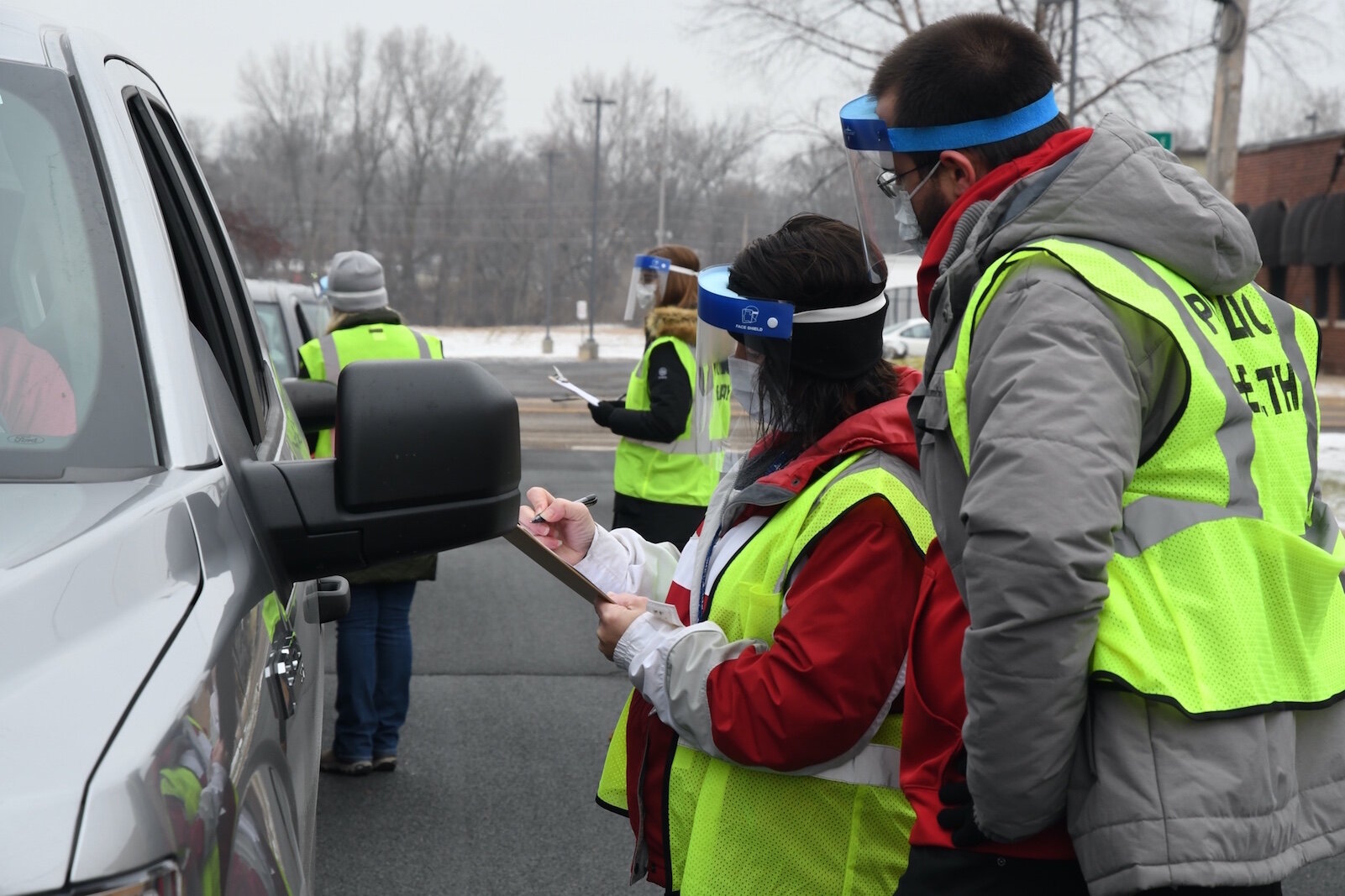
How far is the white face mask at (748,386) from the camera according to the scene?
8.57 ft

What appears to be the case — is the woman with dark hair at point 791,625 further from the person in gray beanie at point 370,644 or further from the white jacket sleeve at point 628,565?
the person in gray beanie at point 370,644

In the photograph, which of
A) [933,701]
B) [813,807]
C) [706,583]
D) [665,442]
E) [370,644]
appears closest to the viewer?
[933,701]

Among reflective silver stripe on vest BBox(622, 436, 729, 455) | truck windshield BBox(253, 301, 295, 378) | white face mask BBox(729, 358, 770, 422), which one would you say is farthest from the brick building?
white face mask BBox(729, 358, 770, 422)

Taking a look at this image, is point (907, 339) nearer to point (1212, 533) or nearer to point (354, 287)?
point (354, 287)

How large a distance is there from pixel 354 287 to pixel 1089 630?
15.4ft

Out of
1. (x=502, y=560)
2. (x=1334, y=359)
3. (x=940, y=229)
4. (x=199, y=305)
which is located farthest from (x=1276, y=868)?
(x=1334, y=359)

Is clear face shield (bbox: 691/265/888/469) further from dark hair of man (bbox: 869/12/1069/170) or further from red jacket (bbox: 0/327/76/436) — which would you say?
red jacket (bbox: 0/327/76/436)

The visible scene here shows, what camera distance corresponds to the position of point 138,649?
1212mm

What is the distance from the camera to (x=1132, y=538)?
5.61 ft

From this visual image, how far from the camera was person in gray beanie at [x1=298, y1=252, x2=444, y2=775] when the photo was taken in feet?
16.9

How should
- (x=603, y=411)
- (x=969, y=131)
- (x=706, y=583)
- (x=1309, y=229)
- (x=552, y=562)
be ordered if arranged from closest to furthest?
1. (x=969, y=131)
2. (x=552, y=562)
3. (x=706, y=583)
4. (x=603, y=411)
5. (x=1309, y=229)

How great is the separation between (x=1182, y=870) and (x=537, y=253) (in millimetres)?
Result: 69211

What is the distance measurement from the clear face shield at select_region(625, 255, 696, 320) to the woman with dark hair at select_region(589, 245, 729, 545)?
0.11 m

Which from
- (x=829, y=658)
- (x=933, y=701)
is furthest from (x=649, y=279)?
(x=933, y=701)
